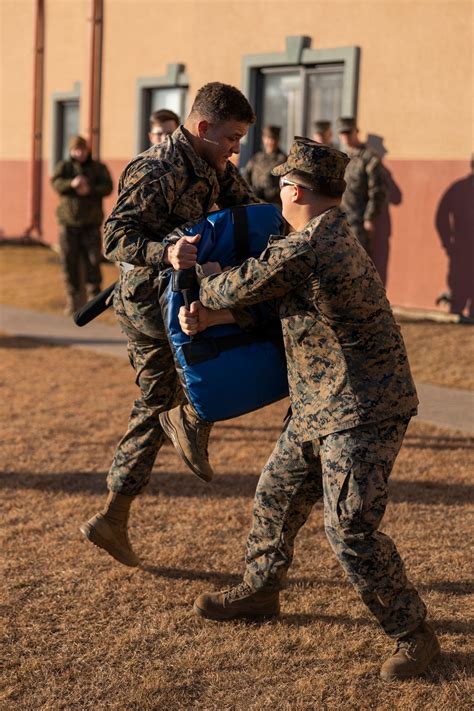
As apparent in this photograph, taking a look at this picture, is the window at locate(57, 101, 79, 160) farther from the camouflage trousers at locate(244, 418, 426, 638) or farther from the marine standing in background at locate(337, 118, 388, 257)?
the camouflage trousers at locate(244, 418, 426, 638)

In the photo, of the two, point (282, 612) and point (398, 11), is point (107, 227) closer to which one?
point (282, 612)

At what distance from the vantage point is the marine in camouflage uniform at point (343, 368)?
329 cm

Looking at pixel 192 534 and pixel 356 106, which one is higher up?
pixel 356 106

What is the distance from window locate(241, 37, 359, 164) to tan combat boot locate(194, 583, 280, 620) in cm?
927

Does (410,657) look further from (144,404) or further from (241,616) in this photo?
(144,404)

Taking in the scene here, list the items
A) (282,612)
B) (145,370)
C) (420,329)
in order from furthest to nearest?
(420,329)
(145,370)
(282,612)

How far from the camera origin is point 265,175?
12133 millimetres

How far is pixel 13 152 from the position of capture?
1984 centimetres

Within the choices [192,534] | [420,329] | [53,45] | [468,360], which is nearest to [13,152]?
[53,45]

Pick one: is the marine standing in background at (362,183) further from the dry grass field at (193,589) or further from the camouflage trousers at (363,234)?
the dry grass field at (193,589)

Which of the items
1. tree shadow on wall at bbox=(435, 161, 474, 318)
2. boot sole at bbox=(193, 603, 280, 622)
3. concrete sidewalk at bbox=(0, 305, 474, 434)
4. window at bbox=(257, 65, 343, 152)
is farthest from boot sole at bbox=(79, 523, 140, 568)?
window at bbox=(257, 65, 343, 152)

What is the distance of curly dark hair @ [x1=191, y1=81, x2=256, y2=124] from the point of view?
399 cm

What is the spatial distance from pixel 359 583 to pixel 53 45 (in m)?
16.9

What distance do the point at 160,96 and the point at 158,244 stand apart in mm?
12746
